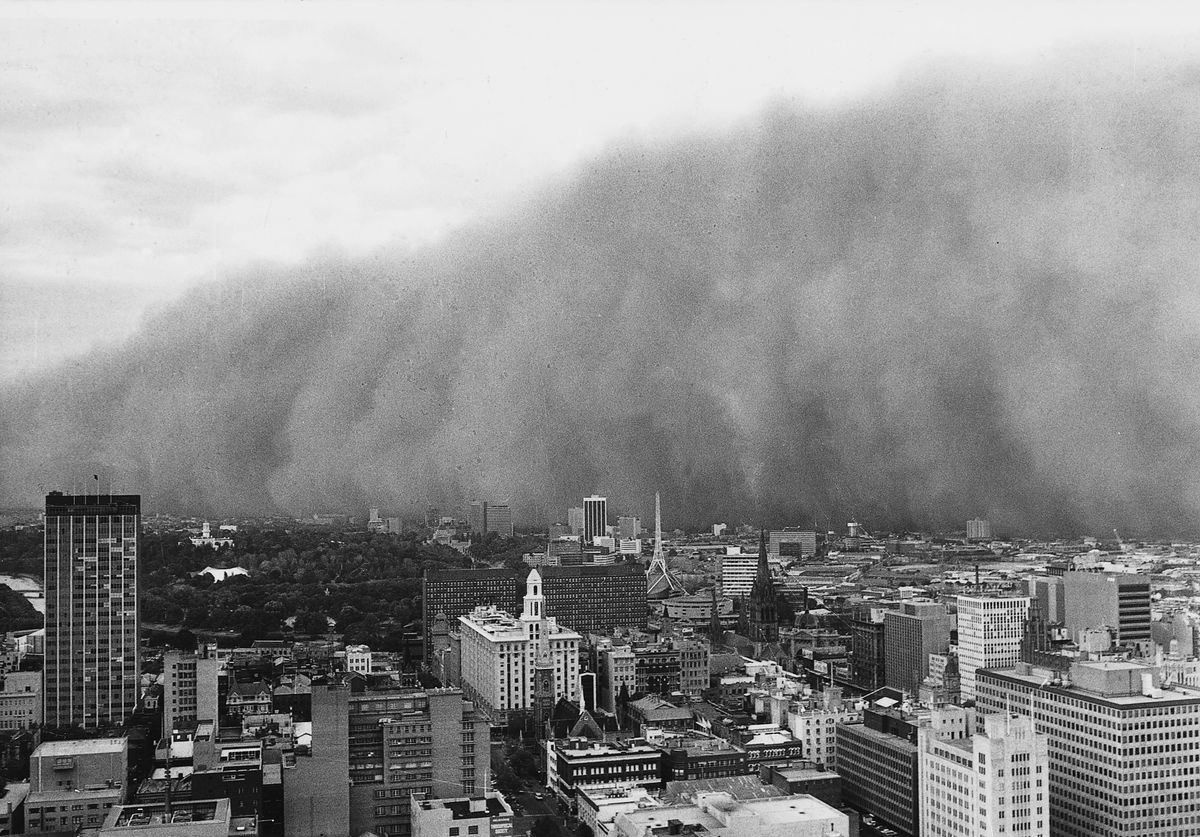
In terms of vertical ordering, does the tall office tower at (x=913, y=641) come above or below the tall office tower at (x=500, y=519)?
below

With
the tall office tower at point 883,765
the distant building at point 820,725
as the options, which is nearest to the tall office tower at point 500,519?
the distant building at point 820,725

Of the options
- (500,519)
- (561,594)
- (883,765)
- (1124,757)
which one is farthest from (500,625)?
(1124,757)

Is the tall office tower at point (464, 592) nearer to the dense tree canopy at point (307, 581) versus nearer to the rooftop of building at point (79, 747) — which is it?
the dense tree canopy at point (307, 581)

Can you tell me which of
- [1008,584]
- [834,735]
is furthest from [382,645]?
[1008,584]

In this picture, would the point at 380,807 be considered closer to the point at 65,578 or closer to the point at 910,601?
the point at 65,578

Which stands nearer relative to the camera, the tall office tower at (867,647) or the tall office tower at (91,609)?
the tall office tower at (91,609)

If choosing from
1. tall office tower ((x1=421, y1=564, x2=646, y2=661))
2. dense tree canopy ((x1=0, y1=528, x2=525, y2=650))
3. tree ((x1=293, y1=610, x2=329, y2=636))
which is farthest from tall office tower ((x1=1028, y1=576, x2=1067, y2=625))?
tree ((x1=293, y1=610, x2=329, y2=636))
